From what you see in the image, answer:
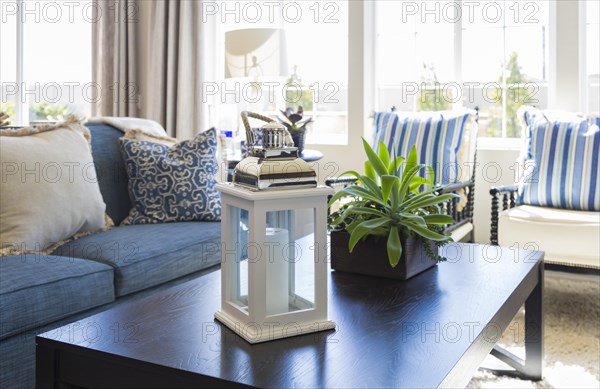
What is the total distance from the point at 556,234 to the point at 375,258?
1.54 metres

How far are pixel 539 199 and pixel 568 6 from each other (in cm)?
135

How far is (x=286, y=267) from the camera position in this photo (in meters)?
1.30

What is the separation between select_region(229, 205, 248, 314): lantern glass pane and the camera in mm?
1296

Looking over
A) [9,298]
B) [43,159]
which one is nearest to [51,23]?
[43,159]

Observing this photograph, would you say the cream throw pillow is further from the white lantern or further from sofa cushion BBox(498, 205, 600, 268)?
sofa cushion BBox(498, 205, 600, 268)

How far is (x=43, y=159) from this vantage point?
8.30ft

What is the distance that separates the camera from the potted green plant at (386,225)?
1707mm

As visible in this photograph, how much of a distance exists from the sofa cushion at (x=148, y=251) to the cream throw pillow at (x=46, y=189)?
10 centimetres

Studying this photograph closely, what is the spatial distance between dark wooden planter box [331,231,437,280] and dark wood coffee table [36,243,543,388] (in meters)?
0.06

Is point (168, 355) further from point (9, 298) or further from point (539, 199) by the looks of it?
point (539, 199)

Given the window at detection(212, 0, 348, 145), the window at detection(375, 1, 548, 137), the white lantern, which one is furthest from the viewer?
the window at detection(212, 0, 348, 145)

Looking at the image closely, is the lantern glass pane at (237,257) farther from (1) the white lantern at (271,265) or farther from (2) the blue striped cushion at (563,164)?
(2) the blue striped cushion at (563,164)

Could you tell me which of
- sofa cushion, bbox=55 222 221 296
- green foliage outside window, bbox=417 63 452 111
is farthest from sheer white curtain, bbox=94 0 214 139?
sofa cushion, bbox=55 222 221 296

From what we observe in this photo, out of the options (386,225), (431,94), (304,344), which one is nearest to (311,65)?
(431,94)
